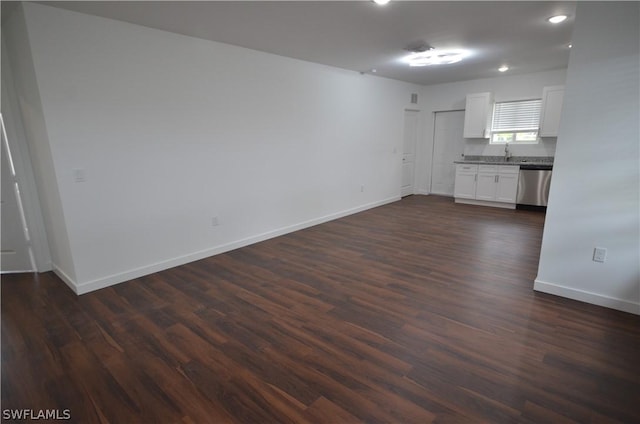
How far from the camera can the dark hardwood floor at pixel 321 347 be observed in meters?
1.74

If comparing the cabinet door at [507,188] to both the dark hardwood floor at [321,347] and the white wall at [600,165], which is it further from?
the white wall at [600,165]

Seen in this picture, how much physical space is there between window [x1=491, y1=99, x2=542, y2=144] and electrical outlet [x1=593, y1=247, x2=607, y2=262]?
4.57m

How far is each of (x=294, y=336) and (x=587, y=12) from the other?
338cm

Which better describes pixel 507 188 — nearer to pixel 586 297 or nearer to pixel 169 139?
pixel 586 297

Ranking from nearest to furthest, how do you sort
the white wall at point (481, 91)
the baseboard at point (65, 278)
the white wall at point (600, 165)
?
1. the white wall at point (600, 165)
2. the baseboard at point (65, 278)
3. the white wall at point (481, 91)

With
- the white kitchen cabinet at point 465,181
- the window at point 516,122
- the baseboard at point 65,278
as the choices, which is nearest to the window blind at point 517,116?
the window at point 516,122

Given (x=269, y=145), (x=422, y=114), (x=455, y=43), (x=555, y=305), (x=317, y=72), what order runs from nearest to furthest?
(x=555, y=305) → (x=455, y=43) → (x=269, y=145) → (x=317, y=72) → (x=422, y=114)

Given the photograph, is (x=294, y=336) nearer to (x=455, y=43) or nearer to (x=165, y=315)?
(x=165, y=315)

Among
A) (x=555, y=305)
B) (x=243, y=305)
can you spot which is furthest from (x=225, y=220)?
(x=555, y=305)

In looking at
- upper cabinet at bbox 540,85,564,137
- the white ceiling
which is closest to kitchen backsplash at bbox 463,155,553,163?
upper cabinet at bbox 540,85,564,137

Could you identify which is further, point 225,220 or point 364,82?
point 364,82

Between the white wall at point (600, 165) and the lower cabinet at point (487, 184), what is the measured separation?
3838mm

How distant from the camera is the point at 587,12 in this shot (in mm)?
2471

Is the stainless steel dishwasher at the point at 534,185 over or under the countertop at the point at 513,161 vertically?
under
